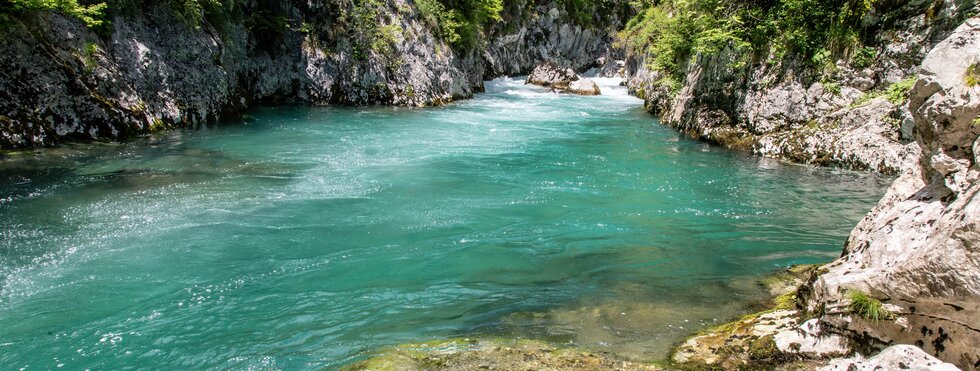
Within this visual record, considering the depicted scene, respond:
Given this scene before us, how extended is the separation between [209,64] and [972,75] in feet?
55.3

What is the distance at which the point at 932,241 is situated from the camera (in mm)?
3635

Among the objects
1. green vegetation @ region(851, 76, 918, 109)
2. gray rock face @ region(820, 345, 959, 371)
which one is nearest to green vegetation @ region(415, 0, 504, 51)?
green vegetation @ region(851, 76, 918, 109)

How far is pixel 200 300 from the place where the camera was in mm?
5305

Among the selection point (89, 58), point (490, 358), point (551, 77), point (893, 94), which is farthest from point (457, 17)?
point (490, 358)

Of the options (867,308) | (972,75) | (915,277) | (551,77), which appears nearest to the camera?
(915,277)

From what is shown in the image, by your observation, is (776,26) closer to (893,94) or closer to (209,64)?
(893,94)

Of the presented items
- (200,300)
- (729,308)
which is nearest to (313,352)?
(200,300)

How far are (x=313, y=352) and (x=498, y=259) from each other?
8.66 feet

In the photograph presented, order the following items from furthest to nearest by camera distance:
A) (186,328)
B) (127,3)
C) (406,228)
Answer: (127,3) → (406,228) → (186,328)

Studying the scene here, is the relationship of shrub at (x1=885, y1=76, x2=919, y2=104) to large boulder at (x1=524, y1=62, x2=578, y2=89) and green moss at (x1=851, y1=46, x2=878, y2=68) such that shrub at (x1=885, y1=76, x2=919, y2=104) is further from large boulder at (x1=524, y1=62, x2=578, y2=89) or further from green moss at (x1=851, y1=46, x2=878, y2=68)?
large boulder at (x1=524, y1=62, x2=578, y2=89)

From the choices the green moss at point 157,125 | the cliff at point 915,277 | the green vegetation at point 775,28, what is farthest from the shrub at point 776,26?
the green moss at point 157,125

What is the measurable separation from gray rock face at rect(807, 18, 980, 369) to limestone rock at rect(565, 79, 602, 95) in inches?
986

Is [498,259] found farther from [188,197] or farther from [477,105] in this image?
[477,105]

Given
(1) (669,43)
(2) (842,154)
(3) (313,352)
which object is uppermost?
(1) (669,43)
